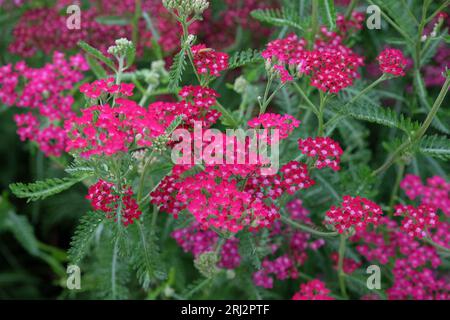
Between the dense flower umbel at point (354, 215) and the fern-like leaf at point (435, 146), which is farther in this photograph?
the fern-like leaf at point (435, 146)

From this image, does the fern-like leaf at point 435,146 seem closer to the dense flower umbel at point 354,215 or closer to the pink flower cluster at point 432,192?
the dense flower umbel at point 354,215

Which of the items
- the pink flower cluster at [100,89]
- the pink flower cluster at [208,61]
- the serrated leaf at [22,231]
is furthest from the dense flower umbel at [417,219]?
the serrated leaf at [22,231]

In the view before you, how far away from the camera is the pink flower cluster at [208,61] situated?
1.75 meters

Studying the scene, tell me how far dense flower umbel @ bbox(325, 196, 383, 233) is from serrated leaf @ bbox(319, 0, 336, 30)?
2.03ft

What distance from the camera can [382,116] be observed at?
186 centimetres

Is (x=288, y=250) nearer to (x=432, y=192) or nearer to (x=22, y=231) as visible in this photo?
(x=432, y=192)

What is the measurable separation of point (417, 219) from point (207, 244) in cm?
75

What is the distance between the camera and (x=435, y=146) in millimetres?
1899

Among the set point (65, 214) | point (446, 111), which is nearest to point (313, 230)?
point (446, 111)

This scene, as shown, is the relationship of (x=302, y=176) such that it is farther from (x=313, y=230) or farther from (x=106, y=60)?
(x=106, y=60)

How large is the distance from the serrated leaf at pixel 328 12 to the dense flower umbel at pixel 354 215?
0.62 m

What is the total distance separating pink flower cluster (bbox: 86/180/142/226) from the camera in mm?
1675

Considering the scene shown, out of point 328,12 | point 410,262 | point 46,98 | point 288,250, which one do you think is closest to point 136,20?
point 46,98

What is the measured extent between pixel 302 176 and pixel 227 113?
1.07 ft
